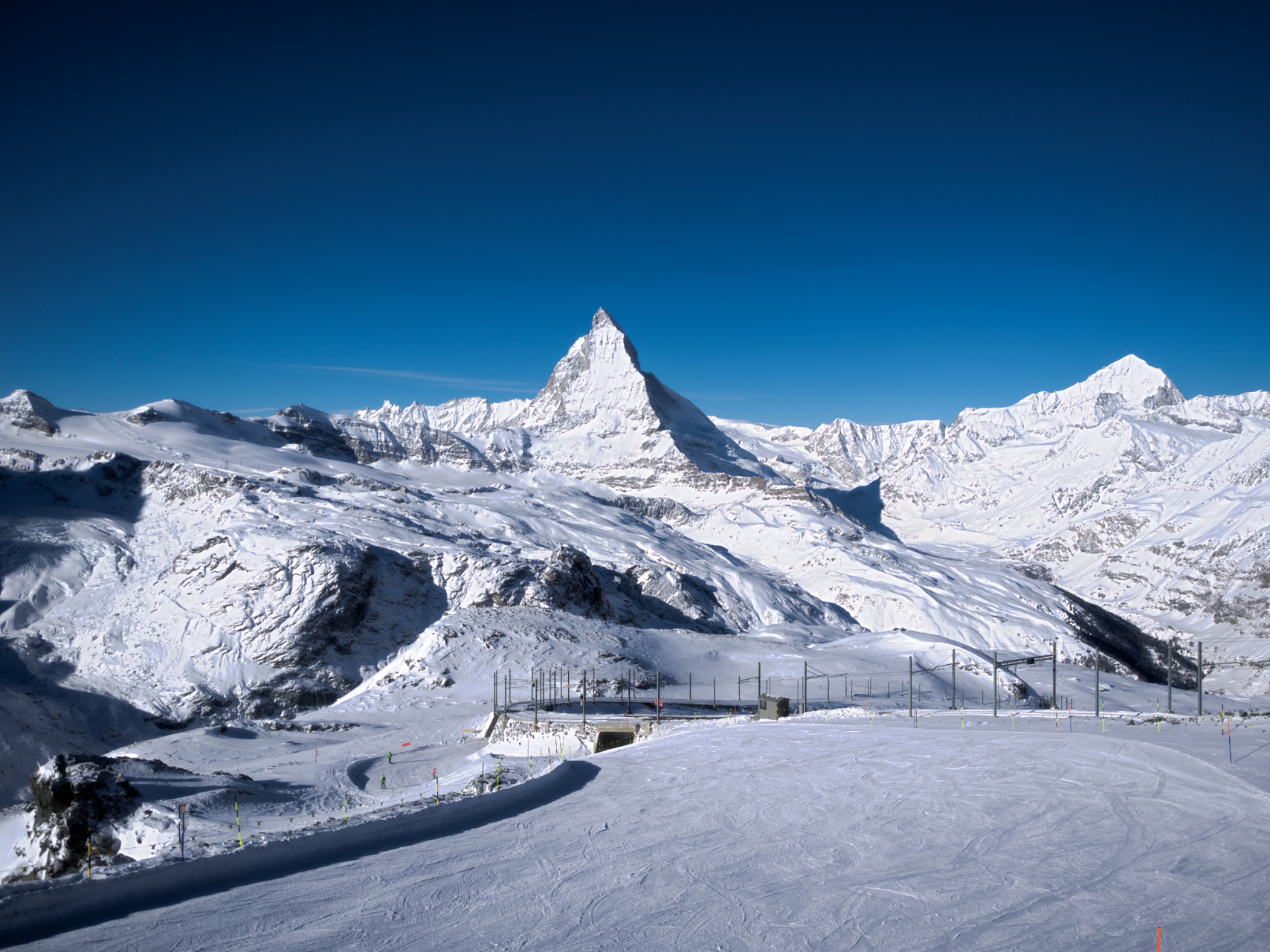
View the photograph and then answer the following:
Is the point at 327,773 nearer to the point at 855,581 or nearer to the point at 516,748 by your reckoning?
the point at 516,748

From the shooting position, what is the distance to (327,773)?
35469 millimetres

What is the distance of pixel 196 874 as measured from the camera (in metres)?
11.6

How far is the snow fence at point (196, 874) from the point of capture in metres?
10.1

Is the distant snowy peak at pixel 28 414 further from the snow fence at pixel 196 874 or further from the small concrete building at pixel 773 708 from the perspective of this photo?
the snow fence at pixel 196 874

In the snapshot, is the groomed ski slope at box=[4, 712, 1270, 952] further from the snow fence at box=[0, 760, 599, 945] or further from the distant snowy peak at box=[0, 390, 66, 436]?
the distant snowy peak at box=[0, 390, 66, 436]

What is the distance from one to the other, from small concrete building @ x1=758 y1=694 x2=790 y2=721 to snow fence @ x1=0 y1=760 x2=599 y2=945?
26.9m

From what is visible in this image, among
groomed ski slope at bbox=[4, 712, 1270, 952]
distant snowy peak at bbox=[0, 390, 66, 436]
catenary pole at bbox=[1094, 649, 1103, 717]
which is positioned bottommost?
catenary pole at bbox=[1094, 649, 1103, 717]

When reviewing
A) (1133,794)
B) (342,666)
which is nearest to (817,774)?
(1133,794)

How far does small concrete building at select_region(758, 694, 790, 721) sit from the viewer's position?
41156 mm

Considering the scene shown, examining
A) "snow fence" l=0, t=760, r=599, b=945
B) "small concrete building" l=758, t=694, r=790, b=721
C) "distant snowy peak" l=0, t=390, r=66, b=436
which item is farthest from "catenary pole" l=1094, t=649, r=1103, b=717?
"distant snowy peak" l=0, t=390, r=66, b=436

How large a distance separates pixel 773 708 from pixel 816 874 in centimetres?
2943

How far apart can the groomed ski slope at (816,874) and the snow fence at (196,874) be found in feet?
0.95

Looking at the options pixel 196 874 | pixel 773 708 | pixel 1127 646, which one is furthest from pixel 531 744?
pixel 1127 646

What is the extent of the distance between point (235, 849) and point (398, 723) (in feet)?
142
